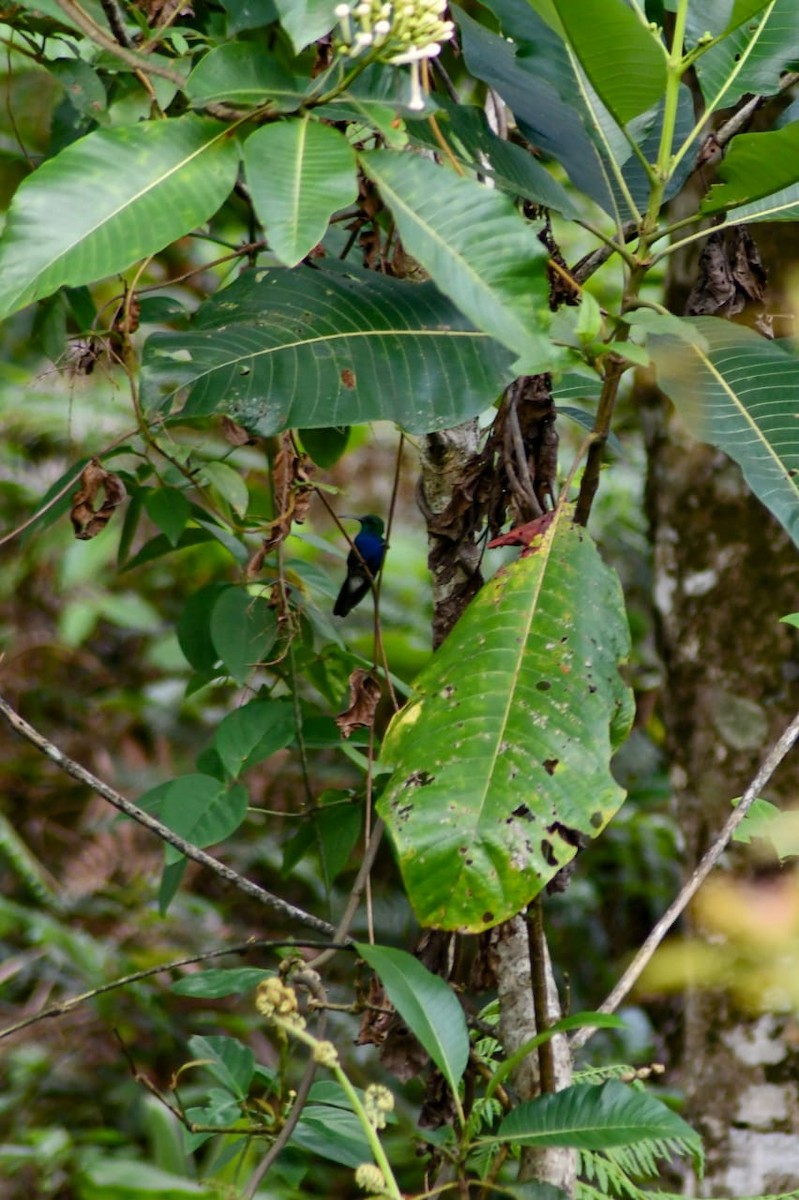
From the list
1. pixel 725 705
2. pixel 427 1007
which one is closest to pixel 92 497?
pixel 427 1007

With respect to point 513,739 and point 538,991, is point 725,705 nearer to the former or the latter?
point 538,991

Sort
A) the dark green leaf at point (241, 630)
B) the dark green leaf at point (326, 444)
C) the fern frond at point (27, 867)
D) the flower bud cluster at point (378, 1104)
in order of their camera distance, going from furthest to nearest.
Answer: the fern frond at point (27, 867) < the dark green leaf at point (326, 444) < the dark green leaf at point (241, 630) < the flower bud cluster at point (378, 1104)

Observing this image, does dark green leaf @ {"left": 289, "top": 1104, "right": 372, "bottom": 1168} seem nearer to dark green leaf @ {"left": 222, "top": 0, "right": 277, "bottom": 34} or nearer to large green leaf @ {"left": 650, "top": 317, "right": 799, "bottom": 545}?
large green leaf @ {"left": 650, "top": 317, "right": 799, "bottom": 545}

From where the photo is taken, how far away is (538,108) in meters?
1.31

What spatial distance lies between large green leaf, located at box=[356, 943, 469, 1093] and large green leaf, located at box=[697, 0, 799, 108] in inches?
35.6

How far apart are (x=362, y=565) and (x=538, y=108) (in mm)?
548

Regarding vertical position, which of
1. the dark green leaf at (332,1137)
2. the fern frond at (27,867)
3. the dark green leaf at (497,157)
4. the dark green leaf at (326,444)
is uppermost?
the dark green leaf at (497,157)

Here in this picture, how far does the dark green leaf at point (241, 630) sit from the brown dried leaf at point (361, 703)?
139 millimetres

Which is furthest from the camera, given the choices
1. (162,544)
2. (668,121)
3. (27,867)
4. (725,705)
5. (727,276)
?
(27,867)

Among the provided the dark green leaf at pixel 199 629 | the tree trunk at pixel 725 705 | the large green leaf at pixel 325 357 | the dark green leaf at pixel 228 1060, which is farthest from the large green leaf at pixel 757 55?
the tree trunk at pixel 725 705

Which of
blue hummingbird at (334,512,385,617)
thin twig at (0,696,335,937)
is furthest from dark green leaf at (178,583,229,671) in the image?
thin twig at (0,696,335,937)

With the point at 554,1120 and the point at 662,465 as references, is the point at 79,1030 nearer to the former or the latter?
the point at 662,465

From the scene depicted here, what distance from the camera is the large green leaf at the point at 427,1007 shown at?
106cm

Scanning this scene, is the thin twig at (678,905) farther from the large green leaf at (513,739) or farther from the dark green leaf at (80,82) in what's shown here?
the dark green leaf at (80,82)
